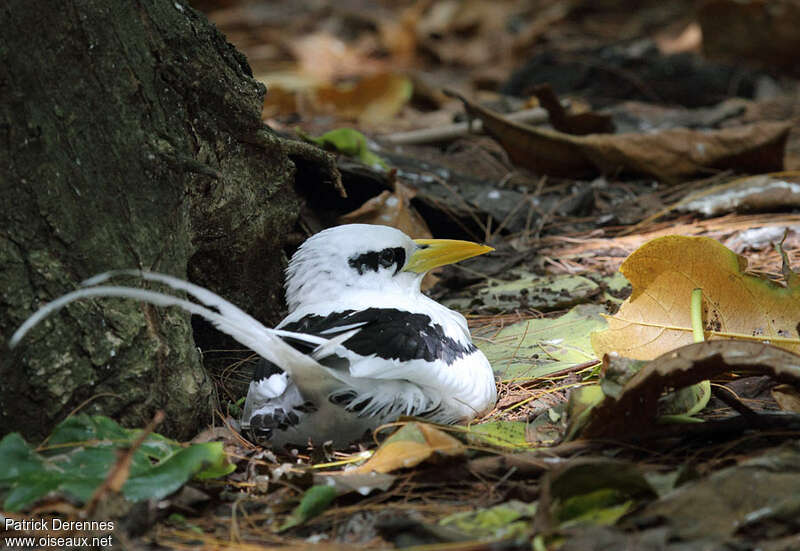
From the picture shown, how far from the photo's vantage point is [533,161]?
18.9ft

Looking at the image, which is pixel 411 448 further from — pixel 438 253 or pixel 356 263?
pixel 438 253

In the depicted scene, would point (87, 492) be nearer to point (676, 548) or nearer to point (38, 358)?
point (38, 358)

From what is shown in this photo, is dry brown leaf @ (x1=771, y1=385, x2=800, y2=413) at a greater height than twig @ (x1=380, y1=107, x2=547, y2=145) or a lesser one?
lesser

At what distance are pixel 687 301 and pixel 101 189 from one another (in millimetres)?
2057

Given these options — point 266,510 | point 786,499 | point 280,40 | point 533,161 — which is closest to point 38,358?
point 266,510

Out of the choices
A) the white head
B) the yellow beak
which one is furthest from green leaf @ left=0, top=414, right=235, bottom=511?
the yellow beak

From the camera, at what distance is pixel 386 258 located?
11.6 ft

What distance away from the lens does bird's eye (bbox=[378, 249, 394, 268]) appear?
11.6ft

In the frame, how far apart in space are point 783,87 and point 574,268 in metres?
4.64

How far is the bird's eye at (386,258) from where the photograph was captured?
353 centimetres

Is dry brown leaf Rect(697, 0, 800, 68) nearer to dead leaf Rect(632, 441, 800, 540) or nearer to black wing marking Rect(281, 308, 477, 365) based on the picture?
black wing marking Rect(281, 308, 477, 365)

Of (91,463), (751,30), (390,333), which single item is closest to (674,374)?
(390,333)

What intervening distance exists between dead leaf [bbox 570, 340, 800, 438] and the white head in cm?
123

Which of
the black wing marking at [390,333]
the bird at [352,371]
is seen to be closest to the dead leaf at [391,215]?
the bird at [352,371]
